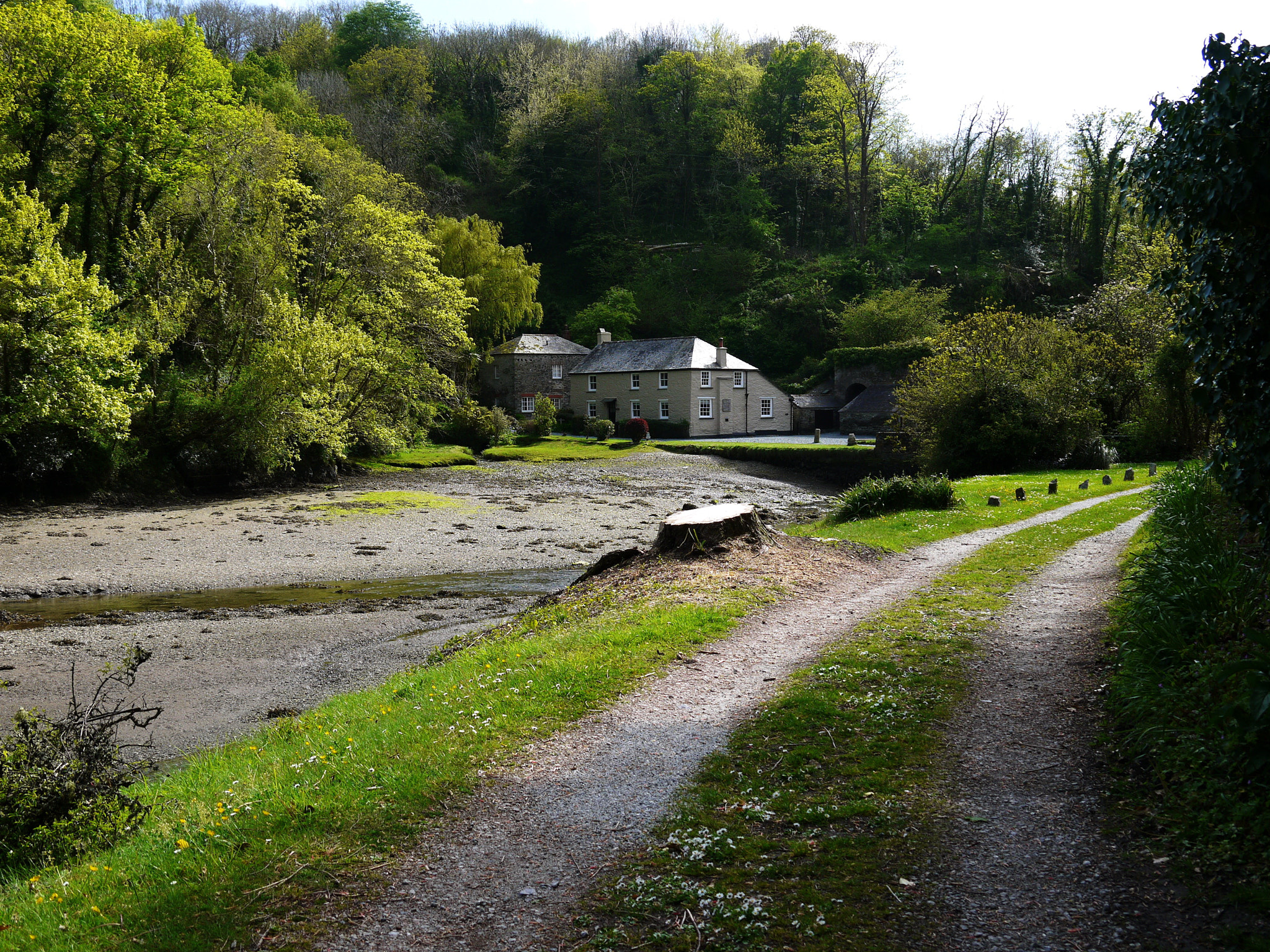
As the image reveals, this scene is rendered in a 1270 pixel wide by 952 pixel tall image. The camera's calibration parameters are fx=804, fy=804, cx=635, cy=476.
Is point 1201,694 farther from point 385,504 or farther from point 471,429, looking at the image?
point 471,429

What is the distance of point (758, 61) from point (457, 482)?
90.8 m

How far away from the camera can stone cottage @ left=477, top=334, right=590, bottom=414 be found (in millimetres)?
67375

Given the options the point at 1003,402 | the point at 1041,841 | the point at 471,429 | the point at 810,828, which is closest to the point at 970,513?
the point at 1003,402

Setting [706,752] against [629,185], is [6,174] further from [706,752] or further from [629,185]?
[629,185]

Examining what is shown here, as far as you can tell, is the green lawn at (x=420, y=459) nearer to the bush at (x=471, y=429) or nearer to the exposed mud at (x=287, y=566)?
the exposed mud at (x=287, y=566)

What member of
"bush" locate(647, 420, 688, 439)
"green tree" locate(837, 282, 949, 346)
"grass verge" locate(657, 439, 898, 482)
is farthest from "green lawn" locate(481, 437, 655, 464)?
"green tree" locate(837, 282, 949, 346)

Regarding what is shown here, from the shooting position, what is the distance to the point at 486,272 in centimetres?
6309

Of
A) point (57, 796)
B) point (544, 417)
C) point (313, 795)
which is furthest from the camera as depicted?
point (544, 417)

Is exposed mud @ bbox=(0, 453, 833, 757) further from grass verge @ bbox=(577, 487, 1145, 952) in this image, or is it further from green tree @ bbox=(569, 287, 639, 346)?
green tree @ bbox=(569, 287, 639, 346)

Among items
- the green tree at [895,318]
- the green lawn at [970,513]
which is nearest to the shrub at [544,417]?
the green tree at [895,318]

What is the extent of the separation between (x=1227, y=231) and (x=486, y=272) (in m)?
61.2

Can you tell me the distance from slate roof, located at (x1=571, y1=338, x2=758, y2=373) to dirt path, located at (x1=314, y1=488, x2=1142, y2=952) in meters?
53.9

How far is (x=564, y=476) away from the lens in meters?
43.8

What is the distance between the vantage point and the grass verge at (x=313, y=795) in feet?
16.5
